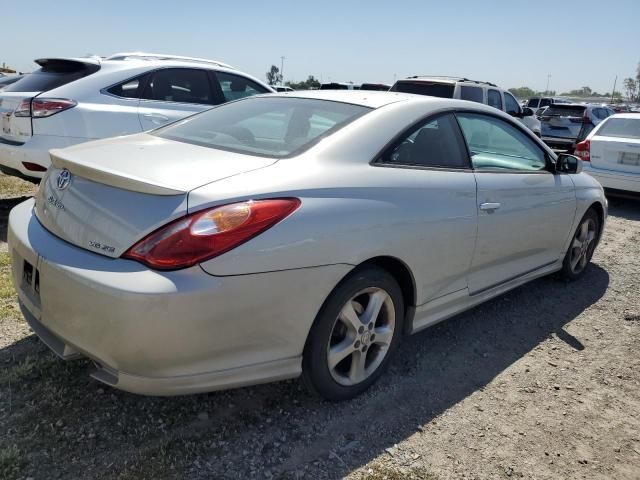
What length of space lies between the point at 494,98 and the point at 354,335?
34.7ft

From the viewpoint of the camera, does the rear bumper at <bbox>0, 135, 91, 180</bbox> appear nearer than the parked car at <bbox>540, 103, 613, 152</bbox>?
Yes

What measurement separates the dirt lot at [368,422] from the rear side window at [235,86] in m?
3.80

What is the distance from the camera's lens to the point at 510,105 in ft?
41.9

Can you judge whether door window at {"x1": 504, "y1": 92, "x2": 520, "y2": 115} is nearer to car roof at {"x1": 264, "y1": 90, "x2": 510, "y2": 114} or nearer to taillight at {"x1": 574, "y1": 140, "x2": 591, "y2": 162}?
taillight at {"x1": 574, "y1": 140, "x2": 591, "y2": 162}

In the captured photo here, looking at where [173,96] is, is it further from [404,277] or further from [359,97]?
[404,277]

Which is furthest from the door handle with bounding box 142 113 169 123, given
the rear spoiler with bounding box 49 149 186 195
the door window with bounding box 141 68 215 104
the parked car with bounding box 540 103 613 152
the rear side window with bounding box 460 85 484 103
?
the parked car with bounding box 540 103 613 152


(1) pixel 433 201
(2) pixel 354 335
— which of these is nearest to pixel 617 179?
(1) pixel 433 201

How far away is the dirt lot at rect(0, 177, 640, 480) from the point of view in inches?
90.6

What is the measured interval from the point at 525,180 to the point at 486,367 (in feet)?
4.24

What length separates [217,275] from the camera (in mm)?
2051

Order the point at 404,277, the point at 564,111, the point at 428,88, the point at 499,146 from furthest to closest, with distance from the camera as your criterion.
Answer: the point at 564,111 → the point at 428,88 → the point at 499,146 → the point at 404,277

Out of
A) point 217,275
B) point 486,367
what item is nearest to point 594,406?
point 486,367

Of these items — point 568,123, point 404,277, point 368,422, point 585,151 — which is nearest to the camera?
point 368,422

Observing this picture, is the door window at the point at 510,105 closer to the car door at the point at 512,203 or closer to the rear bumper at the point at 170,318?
the car door at the point at 512,203
